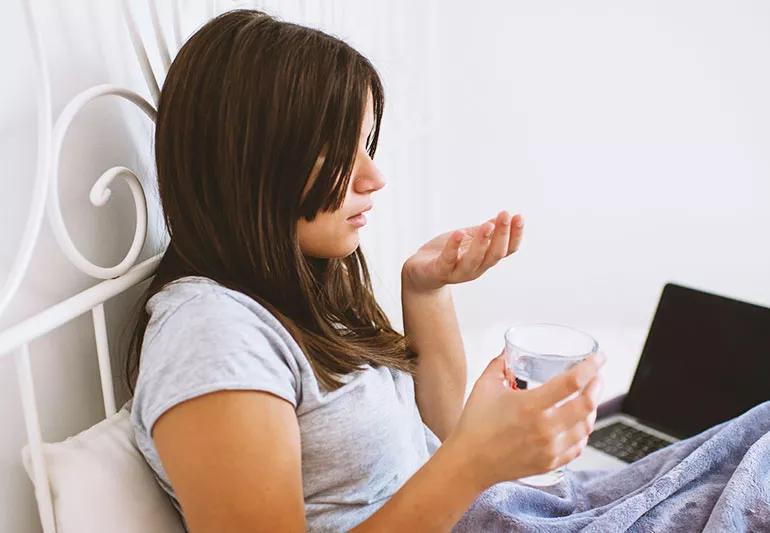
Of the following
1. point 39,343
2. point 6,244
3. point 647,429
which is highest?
point 6,244

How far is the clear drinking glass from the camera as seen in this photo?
74 cm

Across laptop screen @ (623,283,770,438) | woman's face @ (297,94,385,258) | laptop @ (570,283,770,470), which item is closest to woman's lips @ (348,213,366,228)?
woman's face @ (297,94,385,258)

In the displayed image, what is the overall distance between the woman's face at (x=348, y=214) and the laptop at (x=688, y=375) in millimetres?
647

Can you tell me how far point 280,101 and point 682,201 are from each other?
4.18ft

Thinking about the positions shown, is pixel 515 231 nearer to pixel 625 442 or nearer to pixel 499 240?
pixel 499 240

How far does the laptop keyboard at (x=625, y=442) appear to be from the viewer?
1259 millimetres

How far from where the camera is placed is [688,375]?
141cm

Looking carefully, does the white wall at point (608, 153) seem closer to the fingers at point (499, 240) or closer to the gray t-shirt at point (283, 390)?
the fingers at point (499, 240)

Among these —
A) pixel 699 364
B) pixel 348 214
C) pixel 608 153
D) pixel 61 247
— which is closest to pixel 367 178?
pixel 348 214

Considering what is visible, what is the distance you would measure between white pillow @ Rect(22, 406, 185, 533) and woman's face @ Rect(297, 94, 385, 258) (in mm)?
285

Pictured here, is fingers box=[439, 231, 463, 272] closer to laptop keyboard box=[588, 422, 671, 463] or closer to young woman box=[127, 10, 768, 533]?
young woman box=[127, 10, 768, 533]

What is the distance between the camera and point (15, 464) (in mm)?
711

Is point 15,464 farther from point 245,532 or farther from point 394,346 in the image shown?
point 394,346

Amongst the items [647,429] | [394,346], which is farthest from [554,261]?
[394,346]
